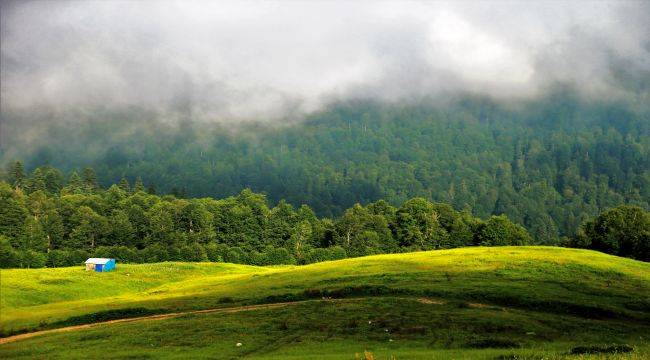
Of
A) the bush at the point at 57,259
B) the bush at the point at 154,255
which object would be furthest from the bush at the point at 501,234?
the bush at the point at 57,259

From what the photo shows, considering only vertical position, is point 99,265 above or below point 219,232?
below

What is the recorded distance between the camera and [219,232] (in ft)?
634

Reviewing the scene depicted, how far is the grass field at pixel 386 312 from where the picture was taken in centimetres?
4156

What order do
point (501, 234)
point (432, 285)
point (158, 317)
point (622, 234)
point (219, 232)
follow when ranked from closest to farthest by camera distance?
point (158, 317), point (432, 285), point (622, 234), point (501, 234), point (219, 232)

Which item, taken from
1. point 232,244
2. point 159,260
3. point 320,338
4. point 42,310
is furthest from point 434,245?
point 320,338

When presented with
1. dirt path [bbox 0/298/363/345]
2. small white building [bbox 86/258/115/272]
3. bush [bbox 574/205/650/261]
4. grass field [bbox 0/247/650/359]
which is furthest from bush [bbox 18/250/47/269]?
bush [bbox 574/205/650/261]

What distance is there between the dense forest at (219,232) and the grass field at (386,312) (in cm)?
6203

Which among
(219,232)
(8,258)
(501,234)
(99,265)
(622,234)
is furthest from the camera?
(219,232)

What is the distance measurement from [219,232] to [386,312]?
146056 millimetres

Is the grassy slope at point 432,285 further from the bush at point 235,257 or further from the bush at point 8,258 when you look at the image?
the bush at point 235,257

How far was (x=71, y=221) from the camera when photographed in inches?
6880

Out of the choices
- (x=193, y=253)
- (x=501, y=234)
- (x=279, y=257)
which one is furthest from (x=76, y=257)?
(x=501, y=234)

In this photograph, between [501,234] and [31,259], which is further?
[501,234]

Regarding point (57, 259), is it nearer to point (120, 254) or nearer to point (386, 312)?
point (120, 254)
